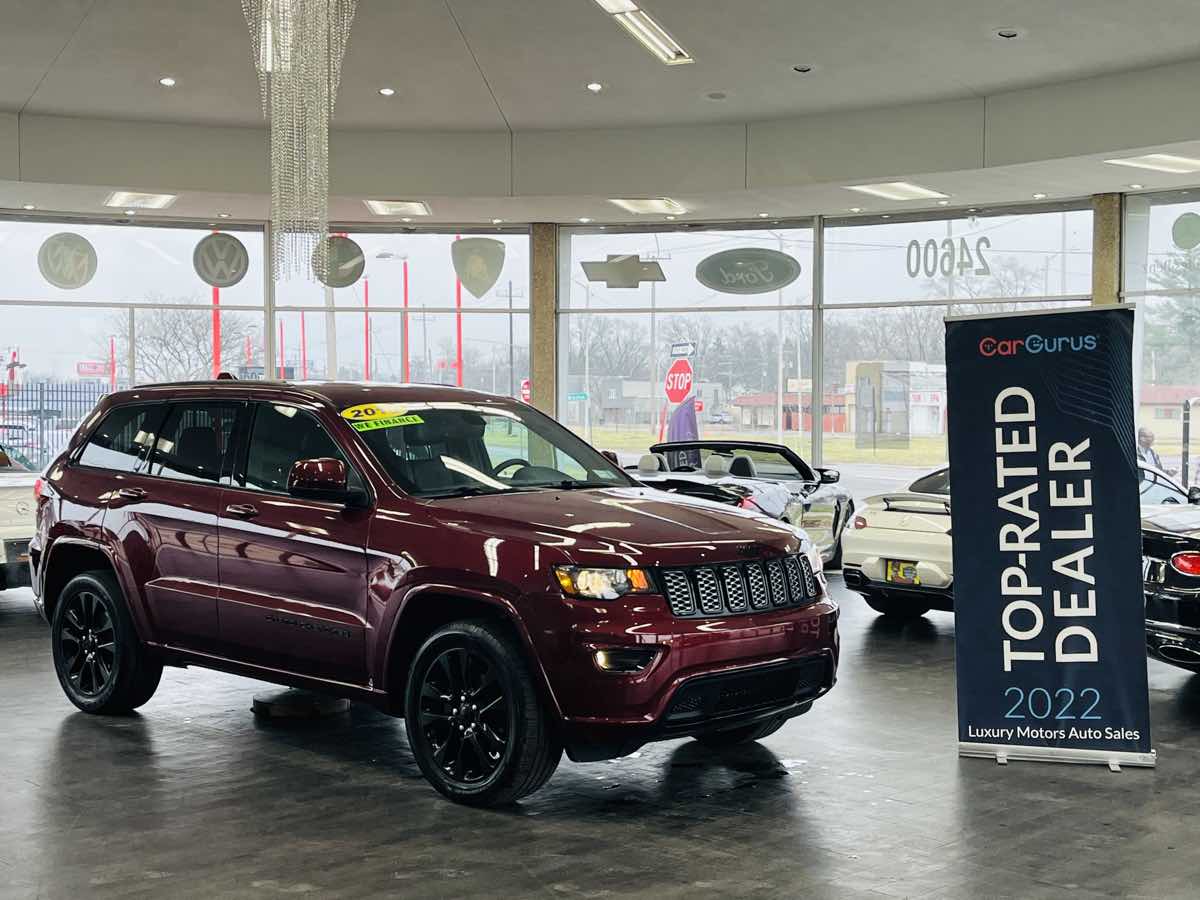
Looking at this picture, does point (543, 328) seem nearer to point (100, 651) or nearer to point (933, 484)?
point (933, 484)

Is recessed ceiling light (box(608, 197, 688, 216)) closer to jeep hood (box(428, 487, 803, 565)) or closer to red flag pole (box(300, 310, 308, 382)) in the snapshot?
red flag pole (box(300, 310, 308, 382))

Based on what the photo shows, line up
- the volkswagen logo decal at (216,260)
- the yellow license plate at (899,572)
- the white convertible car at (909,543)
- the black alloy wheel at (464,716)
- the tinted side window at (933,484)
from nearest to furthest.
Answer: the black alloy wheel at (464,716) < the white convertible car at (909,543) < the yellow license plate at (899,572) < the tinted side window at (933,484) < the volkswagen logo decal at (216,260)

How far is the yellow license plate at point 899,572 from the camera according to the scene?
9180 millimetres

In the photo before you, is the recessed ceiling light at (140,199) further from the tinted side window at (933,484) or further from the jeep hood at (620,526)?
the jeep hood at (620,526)

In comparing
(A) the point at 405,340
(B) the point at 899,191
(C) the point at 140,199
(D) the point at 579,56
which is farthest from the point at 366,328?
(B) the point at 899,191

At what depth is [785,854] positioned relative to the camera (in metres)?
4.68

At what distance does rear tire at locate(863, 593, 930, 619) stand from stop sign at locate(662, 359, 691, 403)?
9.30m

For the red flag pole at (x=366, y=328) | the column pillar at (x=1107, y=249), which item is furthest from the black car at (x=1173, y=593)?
the red flag pole at (x=366, y=328)

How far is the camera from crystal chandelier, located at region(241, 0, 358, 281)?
10328 mm

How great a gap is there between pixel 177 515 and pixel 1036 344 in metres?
4.00

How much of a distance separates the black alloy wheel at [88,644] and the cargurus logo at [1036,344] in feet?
14.4

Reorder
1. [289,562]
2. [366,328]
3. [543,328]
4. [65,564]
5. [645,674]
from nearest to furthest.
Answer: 1. [645,674]
2. [289,562]
3. [65,564]
4. [543,328]
5. [366,328]

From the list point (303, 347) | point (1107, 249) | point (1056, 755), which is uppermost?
point (1107, 249)

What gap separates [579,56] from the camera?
1335 cm
